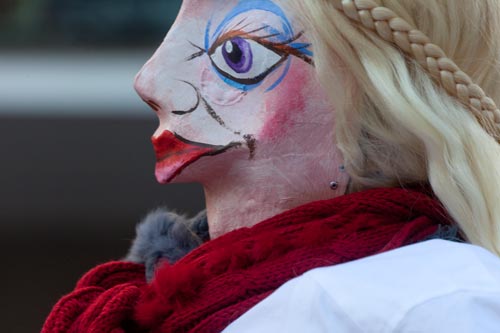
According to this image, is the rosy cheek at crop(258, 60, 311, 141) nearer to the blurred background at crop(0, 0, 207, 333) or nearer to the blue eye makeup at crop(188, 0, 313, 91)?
Result: the blue eye makeup at crop(188, 0, 313, 91)

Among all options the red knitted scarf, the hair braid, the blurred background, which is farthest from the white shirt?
the blurred background

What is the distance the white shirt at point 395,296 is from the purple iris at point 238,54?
381 mm

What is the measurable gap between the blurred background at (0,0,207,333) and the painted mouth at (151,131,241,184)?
248 centimetres

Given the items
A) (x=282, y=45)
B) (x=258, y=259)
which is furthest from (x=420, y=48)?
(x=258, y=259)

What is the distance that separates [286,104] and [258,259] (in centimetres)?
25

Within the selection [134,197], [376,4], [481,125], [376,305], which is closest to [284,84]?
[376,4]

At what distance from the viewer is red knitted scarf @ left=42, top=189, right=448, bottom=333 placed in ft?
4.48

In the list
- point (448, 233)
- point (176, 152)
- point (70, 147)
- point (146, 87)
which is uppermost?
Answer: point (146, 87)

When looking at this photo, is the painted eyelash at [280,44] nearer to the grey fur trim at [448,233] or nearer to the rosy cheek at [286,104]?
the rosy cheek at [286,104]

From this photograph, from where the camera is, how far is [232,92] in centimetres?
150

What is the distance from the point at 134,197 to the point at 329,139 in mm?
2803

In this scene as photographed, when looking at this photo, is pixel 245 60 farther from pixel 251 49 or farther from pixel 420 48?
pixel 420 48

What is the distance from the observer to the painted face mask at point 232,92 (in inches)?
57.8

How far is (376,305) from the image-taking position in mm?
1193
